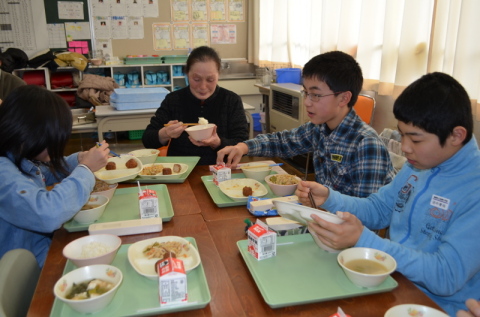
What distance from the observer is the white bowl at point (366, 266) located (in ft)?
3.21

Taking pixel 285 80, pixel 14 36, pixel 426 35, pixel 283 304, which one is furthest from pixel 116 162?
pixel 14 36

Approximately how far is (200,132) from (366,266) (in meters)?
1.15

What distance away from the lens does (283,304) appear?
3.11 feet

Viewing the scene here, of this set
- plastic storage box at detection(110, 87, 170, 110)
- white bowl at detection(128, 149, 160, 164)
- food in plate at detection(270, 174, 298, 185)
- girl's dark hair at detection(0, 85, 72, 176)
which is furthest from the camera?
plastic storage box at detection(110, 87, 170, 110)

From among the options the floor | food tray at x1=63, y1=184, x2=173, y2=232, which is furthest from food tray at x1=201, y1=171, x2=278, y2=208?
the floor

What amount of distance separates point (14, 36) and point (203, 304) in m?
5.65

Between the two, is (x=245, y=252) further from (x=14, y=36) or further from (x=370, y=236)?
(x=14, y=36)

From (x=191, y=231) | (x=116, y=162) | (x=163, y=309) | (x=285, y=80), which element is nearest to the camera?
(x=163, y=309)

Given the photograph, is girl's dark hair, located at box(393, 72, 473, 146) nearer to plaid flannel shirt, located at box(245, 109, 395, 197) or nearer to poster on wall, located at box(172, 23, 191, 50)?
plaid flannel shirt, located at box(245, 109, 395, 197)

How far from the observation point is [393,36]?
9.65ft

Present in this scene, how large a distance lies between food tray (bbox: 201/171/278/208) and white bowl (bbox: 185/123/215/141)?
0.22 meters

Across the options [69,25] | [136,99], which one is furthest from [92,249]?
[69,25]

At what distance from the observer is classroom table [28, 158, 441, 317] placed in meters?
0.95

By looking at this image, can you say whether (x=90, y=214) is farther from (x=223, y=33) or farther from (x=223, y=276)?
(x=223, y=33)
